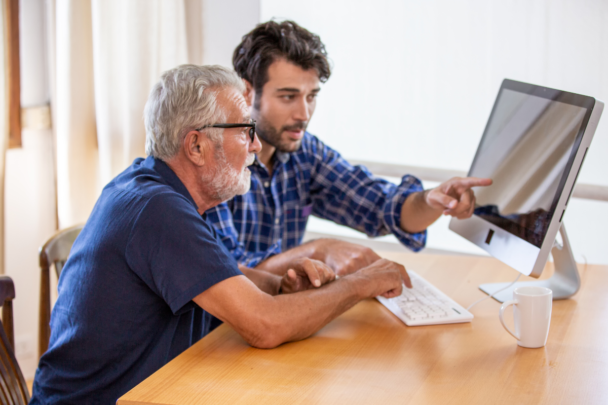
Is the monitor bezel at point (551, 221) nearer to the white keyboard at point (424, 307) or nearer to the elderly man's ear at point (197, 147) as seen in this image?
the white keyboard at point (424, 307)

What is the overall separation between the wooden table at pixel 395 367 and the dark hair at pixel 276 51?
34.1 inches

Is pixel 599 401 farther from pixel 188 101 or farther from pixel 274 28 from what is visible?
Answer: pixel 274 28

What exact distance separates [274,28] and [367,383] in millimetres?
1259

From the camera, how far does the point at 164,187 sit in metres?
1.22

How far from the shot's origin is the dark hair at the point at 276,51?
1864 mm

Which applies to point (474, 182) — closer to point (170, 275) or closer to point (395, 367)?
point (395, 367)

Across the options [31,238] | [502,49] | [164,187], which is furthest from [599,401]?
[31,238]

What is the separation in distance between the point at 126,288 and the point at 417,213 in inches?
37.0

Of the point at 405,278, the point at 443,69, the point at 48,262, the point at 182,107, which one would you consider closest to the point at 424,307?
the point at 405,278

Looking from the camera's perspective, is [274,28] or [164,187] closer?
[164,187]

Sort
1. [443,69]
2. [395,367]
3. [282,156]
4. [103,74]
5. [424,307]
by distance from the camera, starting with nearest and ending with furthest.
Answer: [395,367], [424,307], [282,156], [443,69], [103,74]

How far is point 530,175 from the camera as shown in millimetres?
1372

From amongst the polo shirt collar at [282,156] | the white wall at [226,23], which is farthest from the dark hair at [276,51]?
the white wall at [226,23]

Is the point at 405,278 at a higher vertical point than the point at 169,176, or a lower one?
lower
